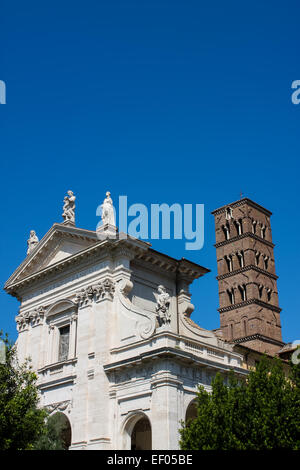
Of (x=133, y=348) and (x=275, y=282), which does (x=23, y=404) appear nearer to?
(x=133, y=348)

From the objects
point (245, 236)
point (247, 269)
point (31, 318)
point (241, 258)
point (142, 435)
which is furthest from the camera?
point (245, 236)

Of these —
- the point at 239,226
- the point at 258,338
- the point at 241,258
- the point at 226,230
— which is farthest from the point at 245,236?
the point at 258,338

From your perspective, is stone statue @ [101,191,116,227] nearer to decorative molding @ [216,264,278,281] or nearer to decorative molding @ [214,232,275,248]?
decorative molding @ [216,264,278,281]

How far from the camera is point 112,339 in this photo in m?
31.7

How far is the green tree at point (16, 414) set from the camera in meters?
24.2

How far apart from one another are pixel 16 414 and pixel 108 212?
13444 millimetres

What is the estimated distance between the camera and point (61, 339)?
116ft

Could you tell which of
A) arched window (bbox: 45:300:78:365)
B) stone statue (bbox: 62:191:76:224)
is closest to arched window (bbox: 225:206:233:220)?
stone statue (bbox: 62:191:76:224)

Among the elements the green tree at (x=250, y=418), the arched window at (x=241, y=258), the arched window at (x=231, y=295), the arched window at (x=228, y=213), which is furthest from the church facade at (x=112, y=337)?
the arched window at (x=228, y=213)

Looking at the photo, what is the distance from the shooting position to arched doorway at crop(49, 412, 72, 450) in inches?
1158

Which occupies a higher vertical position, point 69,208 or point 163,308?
point 69,208

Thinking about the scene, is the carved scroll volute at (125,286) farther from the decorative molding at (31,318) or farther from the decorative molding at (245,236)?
the decorative molding at (245,236)

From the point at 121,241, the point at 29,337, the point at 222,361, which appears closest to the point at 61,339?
the point at 29,337

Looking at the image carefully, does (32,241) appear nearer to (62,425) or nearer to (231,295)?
(62,425)
